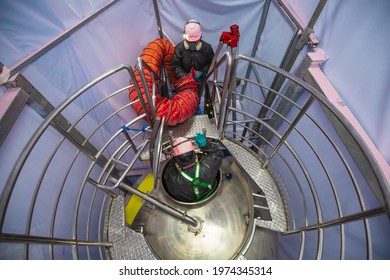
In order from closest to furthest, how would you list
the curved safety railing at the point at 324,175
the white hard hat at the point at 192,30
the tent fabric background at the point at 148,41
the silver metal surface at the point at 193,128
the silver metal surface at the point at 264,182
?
the curved safety railing at the point at 324,175 → the tent fabric background at the point at 148,41 → the silver metal surface at the point at 264,182 → the silver metal surface at the point at 193,128 → the white hard hat at the point at 192,30

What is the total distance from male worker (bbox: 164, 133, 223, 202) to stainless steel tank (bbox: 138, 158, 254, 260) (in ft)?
0.30

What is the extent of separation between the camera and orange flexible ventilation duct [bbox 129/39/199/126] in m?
2.18

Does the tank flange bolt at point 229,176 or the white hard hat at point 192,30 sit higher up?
the white hard hat at point 192,30


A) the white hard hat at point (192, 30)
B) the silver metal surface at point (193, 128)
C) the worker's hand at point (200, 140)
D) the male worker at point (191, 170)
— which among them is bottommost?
the male worker at point (191, 170)

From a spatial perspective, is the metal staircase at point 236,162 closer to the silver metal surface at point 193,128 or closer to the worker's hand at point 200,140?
the silver metal surface at point 193,128

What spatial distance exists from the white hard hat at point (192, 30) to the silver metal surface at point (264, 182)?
4.02ft

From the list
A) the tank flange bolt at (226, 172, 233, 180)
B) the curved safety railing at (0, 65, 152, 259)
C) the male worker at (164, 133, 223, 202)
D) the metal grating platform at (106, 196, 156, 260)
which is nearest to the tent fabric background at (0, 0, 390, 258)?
the curved safety railing at (0, 65, 152, 259)

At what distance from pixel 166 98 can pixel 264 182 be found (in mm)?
1296

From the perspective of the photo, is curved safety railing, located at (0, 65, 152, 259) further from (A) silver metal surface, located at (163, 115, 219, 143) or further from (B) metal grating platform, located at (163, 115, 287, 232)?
(B) metal grating platform, located at (163, 115, 287, 232)

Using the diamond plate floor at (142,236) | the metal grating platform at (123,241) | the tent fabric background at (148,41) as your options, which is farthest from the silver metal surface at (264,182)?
the metal grating platform at (123,241)

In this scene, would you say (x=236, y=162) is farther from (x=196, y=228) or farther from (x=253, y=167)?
(x=196, y=228)

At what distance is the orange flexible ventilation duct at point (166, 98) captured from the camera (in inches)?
85.9

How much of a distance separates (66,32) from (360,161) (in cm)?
269
